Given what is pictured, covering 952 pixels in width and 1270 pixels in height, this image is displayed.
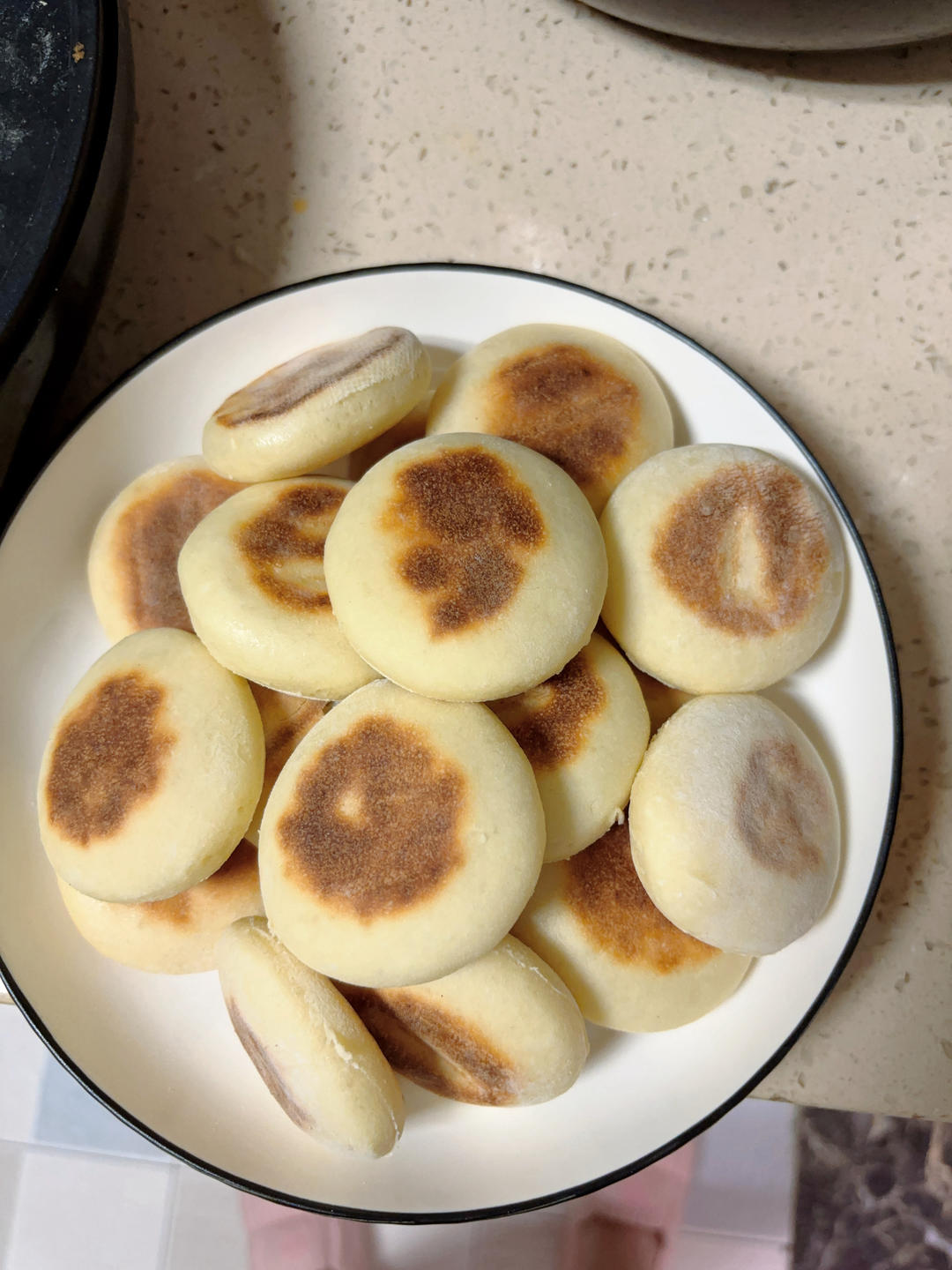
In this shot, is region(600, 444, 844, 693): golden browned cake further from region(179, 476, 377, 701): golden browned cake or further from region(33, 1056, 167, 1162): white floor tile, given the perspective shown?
region(33, 1056, 167, 1162): white floor tile

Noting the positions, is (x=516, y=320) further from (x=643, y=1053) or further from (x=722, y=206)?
(x=643, y=1053)

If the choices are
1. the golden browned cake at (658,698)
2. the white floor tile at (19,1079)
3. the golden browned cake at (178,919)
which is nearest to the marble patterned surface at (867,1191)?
the golden browned cake at (658,698)

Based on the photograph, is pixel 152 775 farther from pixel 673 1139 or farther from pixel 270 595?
pixel 673 1139

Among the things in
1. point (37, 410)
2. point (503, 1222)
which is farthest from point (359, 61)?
point (503, 1222)

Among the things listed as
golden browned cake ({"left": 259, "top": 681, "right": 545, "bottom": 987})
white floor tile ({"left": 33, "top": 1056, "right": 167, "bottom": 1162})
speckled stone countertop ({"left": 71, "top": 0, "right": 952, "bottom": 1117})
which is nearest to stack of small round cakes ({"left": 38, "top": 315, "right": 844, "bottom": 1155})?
golden browned cake ({"left": 259, "top": 681, "right": 545, "bottom": 987})

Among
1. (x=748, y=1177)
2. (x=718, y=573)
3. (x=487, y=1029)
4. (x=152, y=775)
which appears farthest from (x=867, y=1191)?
(x=152, y=775)

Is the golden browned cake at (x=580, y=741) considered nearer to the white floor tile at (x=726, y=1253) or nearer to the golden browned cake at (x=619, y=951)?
the golden browned cake at (x=619, y=951)
